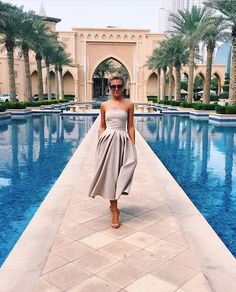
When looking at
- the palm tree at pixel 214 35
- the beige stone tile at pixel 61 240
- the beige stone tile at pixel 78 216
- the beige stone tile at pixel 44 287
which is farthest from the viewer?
the palm tree at pixel 214 35

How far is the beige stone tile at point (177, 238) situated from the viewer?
3467mm

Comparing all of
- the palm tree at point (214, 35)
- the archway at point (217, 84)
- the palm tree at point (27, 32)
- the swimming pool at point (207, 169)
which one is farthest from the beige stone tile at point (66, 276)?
the archway at point (217, 84)

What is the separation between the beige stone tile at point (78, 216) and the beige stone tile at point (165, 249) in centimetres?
107

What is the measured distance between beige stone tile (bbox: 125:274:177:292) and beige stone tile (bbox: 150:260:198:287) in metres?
0.06

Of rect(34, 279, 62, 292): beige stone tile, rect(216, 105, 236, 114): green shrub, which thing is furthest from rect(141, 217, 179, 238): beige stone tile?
rect(216, 105, 236, 114): green shrub

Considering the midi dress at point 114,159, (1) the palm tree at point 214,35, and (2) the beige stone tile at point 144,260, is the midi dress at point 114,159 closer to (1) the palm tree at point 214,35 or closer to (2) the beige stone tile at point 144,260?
(2) the beige stone tile at point 144,260

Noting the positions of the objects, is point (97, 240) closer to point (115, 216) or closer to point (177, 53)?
point (115, 216)

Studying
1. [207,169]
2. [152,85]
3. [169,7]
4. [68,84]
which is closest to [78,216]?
[207,169]

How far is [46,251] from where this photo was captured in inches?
129

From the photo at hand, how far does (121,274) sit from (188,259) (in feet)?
2.32

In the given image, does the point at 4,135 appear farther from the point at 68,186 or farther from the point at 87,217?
the point at 87,217

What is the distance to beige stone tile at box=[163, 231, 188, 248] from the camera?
11.4 ft

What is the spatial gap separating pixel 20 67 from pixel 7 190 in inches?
1760

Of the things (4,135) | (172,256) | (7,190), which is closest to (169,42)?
(4,135)
